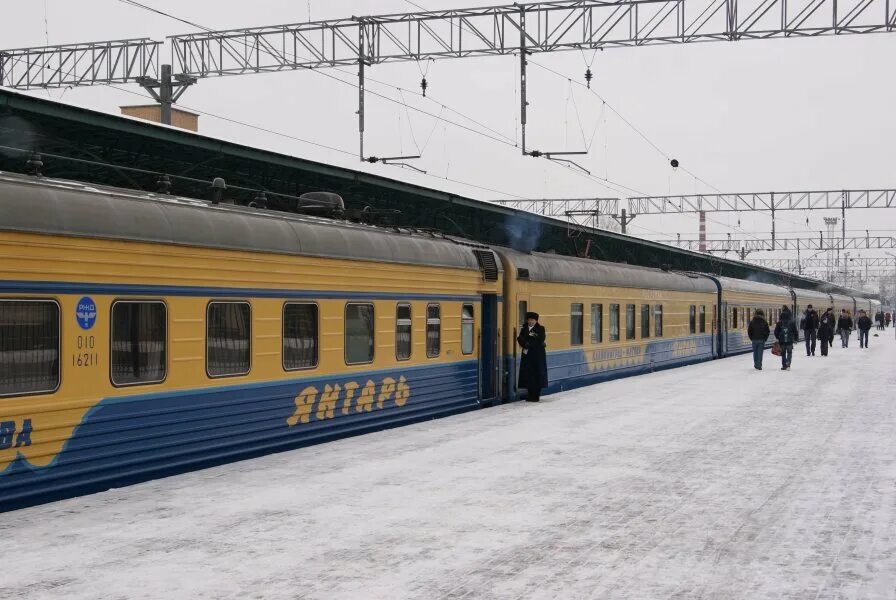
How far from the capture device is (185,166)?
1590cm

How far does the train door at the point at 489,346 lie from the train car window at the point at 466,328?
0.60 metres

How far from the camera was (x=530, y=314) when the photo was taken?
17.9 metres

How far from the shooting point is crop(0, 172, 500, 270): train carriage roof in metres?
8.54

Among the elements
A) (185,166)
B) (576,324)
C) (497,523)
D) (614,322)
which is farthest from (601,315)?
(497,523)

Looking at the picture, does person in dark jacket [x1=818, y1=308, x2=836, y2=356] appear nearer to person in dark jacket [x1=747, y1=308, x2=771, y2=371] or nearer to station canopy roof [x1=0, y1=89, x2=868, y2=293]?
person in dark jacket [x1=747, y1=308, x2=771, y2=371]

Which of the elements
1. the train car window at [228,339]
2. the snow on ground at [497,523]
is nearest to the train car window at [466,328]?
the snow on ground at [497,523]

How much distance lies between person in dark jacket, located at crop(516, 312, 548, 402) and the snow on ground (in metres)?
4.14

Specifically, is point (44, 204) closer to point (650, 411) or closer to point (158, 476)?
point (158, 476)

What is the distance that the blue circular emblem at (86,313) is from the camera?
349 inches

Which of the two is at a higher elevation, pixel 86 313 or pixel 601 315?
pixel 86 313

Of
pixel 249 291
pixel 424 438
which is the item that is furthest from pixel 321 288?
pixel 424 438

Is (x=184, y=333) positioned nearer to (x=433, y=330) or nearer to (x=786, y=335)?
(x=433, y=330)

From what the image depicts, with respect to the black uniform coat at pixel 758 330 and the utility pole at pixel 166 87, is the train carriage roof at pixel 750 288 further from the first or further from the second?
the utility pole at pixel 166 87

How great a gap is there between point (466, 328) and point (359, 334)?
3.52 metres
